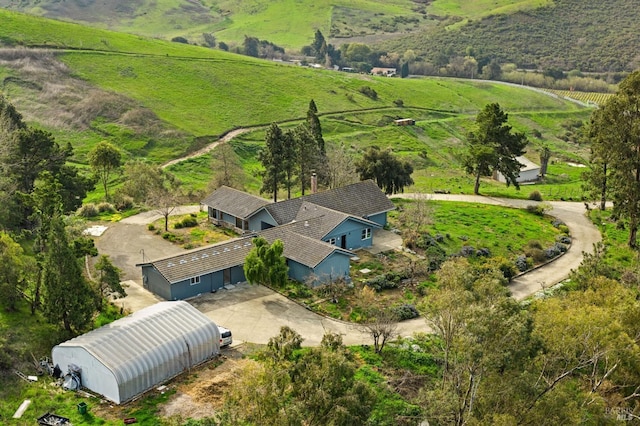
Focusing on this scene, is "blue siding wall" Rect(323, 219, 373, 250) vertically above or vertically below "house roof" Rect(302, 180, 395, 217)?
below

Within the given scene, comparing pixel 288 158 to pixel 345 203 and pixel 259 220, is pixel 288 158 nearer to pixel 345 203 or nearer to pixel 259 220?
pixel 345 203

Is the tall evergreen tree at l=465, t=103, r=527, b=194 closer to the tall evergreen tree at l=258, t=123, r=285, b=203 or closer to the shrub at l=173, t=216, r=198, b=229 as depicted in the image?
the tall evergreen tree at l=258, t=123, r=285, b=203

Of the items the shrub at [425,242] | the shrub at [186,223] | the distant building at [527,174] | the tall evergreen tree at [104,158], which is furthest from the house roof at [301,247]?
the distant building at [527,174]

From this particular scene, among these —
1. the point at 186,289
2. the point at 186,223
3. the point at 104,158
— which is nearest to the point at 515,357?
the point at 186,289

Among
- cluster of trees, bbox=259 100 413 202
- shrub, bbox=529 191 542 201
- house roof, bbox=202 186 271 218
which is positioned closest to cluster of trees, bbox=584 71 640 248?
shrub, bbox=529 191 542 201

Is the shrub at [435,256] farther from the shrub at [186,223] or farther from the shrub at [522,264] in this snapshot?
the shrub at [186,223]

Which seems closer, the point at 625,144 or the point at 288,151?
the point at 625,144
